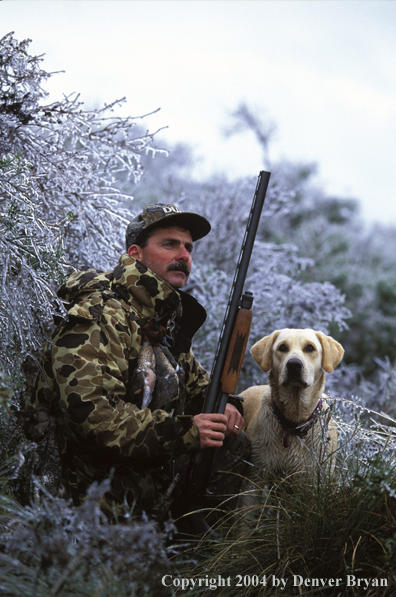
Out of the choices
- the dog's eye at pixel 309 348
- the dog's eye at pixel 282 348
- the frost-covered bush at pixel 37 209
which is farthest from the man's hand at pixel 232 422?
the frost-covered bush at pixel 37 209

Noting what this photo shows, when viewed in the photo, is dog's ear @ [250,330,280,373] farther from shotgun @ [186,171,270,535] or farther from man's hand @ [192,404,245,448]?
man's hand @ [192,404,245,448]

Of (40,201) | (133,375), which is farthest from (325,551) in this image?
(40,201)

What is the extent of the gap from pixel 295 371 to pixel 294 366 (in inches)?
1.4

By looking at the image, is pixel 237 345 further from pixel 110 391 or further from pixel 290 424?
pixel 110 391

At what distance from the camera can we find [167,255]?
3.37 m

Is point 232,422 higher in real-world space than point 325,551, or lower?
higher

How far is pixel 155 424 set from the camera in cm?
274

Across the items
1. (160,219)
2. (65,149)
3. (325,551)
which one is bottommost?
(325,551)

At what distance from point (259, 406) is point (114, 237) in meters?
1.78

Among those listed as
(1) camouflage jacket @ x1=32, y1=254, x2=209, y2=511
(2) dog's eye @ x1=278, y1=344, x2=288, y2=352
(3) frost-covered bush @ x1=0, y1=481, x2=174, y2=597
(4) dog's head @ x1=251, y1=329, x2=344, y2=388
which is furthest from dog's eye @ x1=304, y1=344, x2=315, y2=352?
(3) frost-covered bush @ x1=0, y1=481, x2=174, y2=597

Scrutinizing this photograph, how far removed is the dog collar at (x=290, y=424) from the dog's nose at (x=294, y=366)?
0.92 feet

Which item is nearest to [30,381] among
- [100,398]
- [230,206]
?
[100,398]

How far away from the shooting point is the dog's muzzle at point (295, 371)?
3.38 meters

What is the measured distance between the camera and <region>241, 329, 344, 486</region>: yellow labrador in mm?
3402
